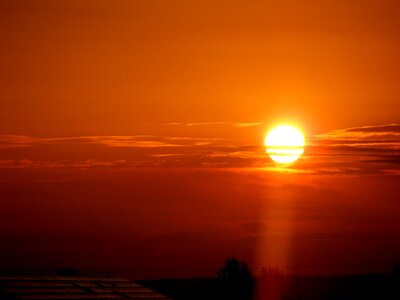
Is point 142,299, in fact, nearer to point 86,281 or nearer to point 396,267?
point 86,281

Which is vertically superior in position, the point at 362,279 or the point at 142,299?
the point at 362,279

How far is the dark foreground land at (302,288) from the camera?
5938 cm

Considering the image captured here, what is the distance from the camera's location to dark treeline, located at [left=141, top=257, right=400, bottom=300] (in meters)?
59.2

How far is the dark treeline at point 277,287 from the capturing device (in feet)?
194

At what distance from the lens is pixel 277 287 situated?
68.5 m

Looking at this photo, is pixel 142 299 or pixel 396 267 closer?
pixel 142 299

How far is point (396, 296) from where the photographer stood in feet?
186

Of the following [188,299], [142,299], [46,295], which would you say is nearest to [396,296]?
[188,299]

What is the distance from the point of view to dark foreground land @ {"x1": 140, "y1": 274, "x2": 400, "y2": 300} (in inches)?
2338

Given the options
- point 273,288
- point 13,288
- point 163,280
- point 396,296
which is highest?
point 163,280

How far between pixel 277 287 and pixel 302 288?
1083 cm

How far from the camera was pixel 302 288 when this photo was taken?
258 ft

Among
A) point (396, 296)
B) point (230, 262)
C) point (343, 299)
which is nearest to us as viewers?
point (396, 296)

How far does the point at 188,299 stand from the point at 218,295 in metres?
9.94
